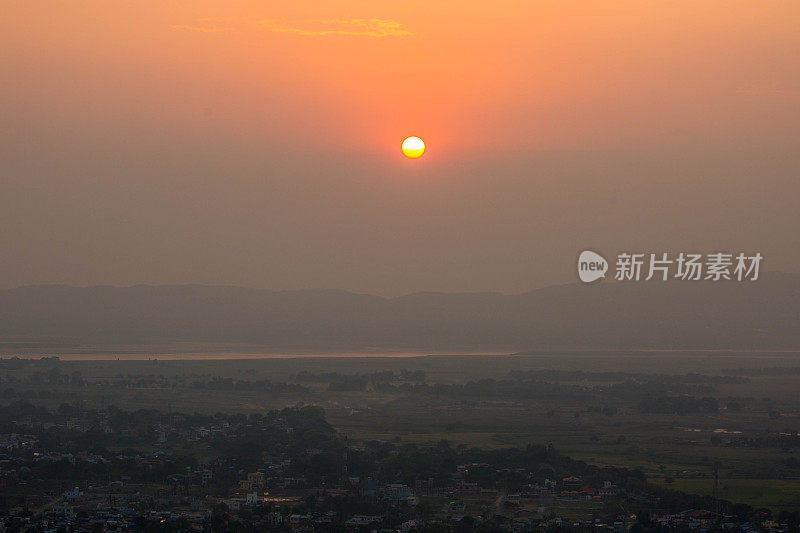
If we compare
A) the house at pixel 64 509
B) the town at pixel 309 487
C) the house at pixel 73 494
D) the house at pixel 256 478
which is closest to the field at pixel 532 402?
the town at pixel 309 487

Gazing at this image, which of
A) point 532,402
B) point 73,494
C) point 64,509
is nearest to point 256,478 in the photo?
point 73,494

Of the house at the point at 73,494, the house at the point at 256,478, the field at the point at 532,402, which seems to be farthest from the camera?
the field at the point at 532,402

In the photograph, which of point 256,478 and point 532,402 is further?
point 532,402

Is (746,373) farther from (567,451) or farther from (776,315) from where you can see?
(776,315)

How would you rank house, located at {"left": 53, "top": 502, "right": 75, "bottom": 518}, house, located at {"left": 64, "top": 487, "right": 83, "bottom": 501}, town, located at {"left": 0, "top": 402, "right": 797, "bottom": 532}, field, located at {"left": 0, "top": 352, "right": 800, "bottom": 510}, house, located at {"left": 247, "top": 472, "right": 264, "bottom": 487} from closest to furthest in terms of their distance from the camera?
1. town, located at {"left": 0, "top": 402, "right": 797, "bottom": 532}
2. house, located at {"left": 53, "top": 502, "right": 75, "bottom": 518}
3. house, located at {"left": 64, "top": 487, "right": 83, "bottom": 501}
4. house, located at {"left": 247, "top": 472, "right": 264, "bottom": 487}
5. field, located at {"left": 0, "top": 352, "right": 800, "bottom": 510}

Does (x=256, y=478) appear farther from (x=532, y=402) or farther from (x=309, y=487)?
(x=532, y=402)

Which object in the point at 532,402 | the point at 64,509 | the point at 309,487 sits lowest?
the point at 64,509

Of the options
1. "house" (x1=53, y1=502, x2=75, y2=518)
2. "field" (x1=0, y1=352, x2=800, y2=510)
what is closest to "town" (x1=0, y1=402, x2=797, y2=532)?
"house" (x1=53, y1=502, x2=75, y2=518)

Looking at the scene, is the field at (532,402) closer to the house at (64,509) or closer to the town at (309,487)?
the town at (309,487)

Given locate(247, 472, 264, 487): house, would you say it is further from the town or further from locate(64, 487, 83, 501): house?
locate(64, 487, 83, 501): house

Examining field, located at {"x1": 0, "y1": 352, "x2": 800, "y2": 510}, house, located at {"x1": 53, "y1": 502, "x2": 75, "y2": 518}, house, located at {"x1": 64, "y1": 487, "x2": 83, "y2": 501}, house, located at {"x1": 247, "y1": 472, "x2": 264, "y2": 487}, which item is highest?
field, located at {"x1": 0, "y1": 352, "x2": 800, "y2": 510}

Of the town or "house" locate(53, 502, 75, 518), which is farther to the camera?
"house" locate(53, 502, 75, 518)

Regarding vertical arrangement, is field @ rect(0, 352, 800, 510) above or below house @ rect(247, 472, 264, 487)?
above
